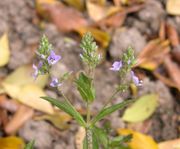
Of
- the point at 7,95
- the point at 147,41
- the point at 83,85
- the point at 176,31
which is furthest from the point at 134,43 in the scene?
the point at 83,85

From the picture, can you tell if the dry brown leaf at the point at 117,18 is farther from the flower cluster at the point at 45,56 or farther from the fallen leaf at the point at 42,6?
the flower cluster at the point at 45,56

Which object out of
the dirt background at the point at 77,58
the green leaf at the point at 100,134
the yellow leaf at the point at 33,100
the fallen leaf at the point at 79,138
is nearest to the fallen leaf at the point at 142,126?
the dirt background at the point at 77,58

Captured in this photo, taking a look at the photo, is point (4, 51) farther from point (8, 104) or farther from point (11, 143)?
point (11, 143)

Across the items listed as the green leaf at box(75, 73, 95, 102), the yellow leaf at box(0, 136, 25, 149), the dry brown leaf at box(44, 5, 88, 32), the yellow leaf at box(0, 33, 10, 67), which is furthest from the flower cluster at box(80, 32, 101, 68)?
the dry brown leaf at box(44, 5, 88, 32)

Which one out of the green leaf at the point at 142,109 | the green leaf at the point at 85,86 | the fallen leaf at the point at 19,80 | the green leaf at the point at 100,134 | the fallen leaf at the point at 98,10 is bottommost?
the green leaf at the point at 100,134

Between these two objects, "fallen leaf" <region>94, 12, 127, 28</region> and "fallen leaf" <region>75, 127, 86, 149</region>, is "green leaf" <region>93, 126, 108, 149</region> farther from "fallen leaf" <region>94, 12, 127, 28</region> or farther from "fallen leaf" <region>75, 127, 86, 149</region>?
"fallen leaf" <region>94, 12, 127, 28</region>

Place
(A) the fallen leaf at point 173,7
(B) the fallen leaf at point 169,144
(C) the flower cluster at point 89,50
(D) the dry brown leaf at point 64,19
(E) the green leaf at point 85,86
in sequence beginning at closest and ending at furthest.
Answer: (C) the flower cluster at point 89,50, (E) the green leaf at point 85,86, (B) the fallen leaf at point 169,144, (D) the dry brown leaf at point 64,19, (A) the fallen leaf at point 173,7

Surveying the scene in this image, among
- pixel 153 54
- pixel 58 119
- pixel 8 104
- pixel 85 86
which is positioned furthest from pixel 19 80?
pixel 85 86
